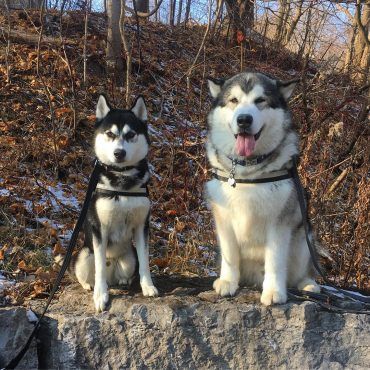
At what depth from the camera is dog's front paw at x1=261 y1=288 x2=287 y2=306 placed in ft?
10.4

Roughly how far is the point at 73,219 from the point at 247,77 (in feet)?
10.9

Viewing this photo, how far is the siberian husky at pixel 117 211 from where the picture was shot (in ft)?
10.7

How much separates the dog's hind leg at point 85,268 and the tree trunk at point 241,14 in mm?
8681

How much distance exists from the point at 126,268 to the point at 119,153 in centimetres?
93

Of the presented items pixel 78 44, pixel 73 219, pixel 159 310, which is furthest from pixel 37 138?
pixel 159 310

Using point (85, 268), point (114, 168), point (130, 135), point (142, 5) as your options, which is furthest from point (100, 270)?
point (142, 5)

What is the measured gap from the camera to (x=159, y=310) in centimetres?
326

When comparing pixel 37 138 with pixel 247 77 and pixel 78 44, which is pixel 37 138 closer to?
pixel 78 44

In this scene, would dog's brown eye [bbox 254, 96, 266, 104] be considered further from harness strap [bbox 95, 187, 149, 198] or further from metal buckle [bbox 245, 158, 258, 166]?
harness strap [bbox 95, 187, 149, 198]

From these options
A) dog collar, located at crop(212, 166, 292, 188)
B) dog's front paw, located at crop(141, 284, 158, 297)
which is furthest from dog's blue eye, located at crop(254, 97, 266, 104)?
dog's front paw, located at crop(141, 284, 158, 297)

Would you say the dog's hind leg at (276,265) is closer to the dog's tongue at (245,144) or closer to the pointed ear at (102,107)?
the dog's tongue at (245,144)

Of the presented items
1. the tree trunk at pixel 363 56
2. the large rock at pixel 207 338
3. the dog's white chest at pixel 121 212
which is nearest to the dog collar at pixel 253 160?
the dog's white chest at pixel 121 212

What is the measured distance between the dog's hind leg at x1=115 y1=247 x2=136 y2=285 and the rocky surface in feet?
1.09

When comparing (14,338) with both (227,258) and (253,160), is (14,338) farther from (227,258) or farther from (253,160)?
(253,160)
